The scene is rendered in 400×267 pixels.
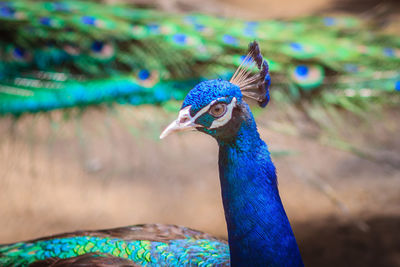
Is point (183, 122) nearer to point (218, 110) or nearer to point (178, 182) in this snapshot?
point (218, 110)

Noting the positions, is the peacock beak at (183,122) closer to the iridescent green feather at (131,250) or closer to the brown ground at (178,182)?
the iridescent green feather at (131,250)

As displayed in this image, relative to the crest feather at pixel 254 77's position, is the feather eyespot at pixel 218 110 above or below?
below

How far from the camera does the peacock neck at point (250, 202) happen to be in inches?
29.3

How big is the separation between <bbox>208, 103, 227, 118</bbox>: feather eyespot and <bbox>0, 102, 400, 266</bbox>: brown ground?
95 centimetres

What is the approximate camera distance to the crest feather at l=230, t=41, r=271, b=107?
29.6 inches

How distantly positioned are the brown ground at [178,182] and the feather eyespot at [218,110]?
0.95 m

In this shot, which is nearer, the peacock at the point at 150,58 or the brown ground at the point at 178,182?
the peacock at the point at 150,58

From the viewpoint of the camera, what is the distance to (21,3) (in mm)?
1971

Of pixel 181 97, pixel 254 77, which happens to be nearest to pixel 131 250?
pixel 254 77

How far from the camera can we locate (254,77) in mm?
765

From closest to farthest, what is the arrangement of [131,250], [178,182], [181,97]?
[131,250] < [181,97] < [178,182]

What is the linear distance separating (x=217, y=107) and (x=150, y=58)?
1188 mm

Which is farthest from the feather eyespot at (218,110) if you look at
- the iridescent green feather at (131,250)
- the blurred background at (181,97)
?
the blurred background at (181,97)

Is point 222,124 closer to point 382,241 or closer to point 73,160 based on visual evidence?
point 382,241
